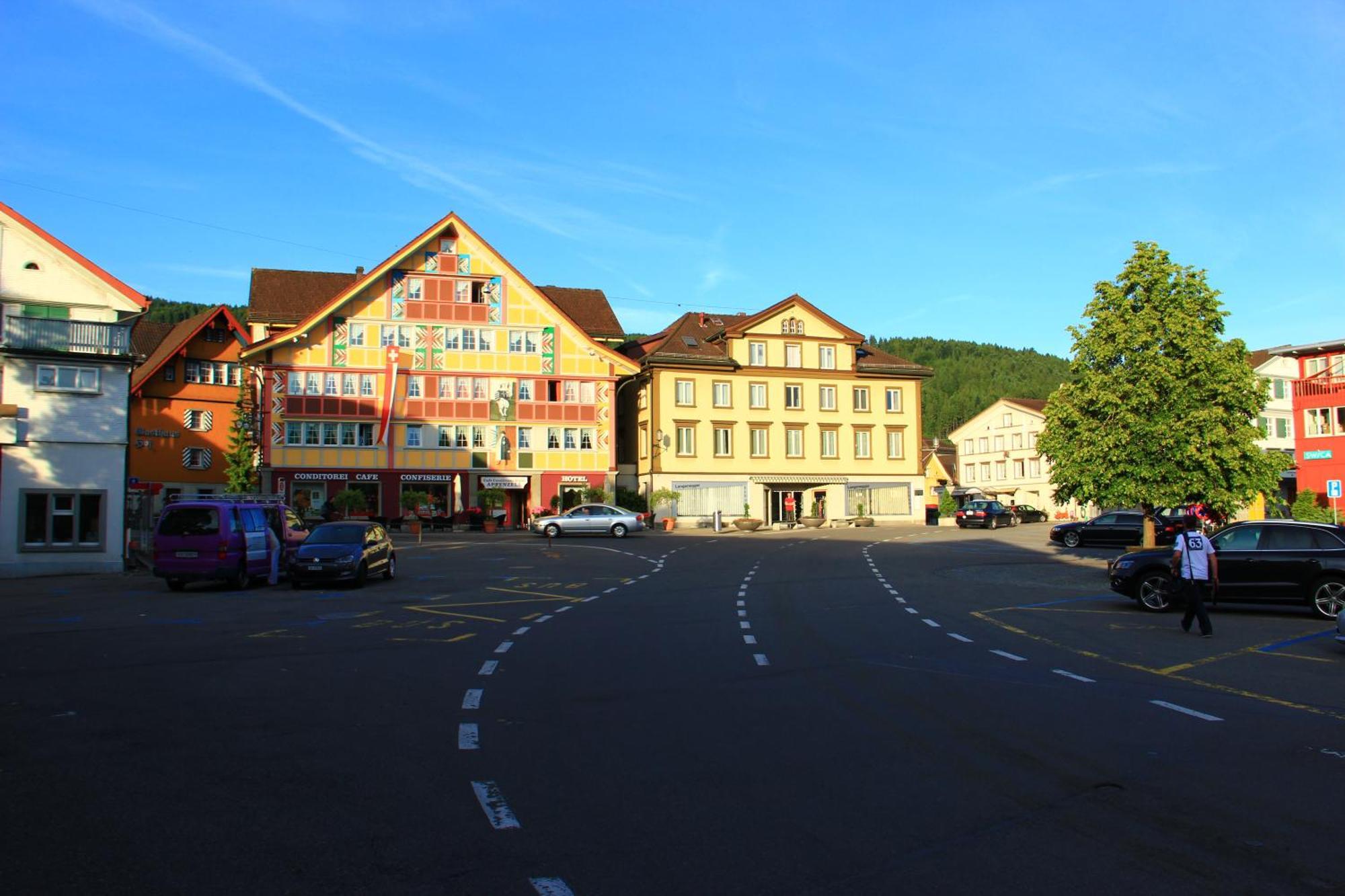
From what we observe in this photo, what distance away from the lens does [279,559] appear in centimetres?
2547

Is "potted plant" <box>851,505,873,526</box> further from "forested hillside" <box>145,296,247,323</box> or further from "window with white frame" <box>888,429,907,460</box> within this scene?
"forested hillside" <box>145,296,247,323</box>

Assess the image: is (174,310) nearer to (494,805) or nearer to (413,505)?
(413,505)

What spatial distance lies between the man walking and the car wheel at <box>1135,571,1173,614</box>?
3.06m

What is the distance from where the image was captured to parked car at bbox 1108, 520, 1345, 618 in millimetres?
17219

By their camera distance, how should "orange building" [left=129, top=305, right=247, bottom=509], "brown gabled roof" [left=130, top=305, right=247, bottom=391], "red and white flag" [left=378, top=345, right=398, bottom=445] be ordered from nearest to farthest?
"red and white flag" [left=378, top=345, right=398, bottom=445]
"brown gabled roof" [left=130, top=305, right=247, bottom=391]
"orange building" [left=129, top=305, right=247, bottom=509]

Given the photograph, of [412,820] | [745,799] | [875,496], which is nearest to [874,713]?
[745,799]

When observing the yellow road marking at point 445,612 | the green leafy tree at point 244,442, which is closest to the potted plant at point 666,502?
the green leafy tree at point 244,442

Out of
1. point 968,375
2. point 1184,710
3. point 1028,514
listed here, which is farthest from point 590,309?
point 968,375

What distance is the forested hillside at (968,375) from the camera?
458 feet

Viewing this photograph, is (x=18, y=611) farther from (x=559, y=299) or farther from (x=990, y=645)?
(x=559, y=299)

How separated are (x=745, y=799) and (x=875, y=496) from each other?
64.2m

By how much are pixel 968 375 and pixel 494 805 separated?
152 m

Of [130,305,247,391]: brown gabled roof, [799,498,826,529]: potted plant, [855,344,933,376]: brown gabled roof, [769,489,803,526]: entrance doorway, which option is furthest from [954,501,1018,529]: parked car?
[130,305,247,391]: brown gabled roof

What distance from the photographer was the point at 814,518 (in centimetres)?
6512
